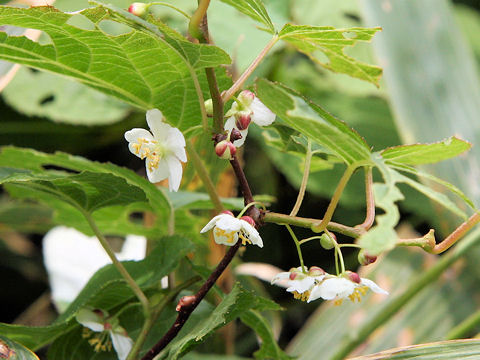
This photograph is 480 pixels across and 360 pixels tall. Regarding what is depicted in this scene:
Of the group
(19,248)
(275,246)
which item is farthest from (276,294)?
(19,248)

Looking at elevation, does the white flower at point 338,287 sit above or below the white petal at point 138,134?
below

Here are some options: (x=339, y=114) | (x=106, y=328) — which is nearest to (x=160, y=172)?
(x=106, y=328)

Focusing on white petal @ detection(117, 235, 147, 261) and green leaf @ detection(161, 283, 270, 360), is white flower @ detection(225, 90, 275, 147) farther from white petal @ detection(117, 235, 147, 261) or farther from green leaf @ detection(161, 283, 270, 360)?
white petal @ detection(117, 235, 147, 261)

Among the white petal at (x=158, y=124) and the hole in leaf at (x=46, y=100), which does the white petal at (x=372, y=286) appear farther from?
the hole in leaf at (x=46, y=100)

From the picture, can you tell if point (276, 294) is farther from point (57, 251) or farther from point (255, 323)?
point (255, 323)

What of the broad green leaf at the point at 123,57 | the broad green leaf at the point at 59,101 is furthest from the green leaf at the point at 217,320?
the broad green leaf at the point at 59,101

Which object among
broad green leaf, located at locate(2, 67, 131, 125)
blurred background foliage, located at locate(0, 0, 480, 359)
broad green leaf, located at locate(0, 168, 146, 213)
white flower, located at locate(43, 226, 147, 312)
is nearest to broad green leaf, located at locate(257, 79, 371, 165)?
broad green leaf, located at locate(0, 168, 146, 213)
